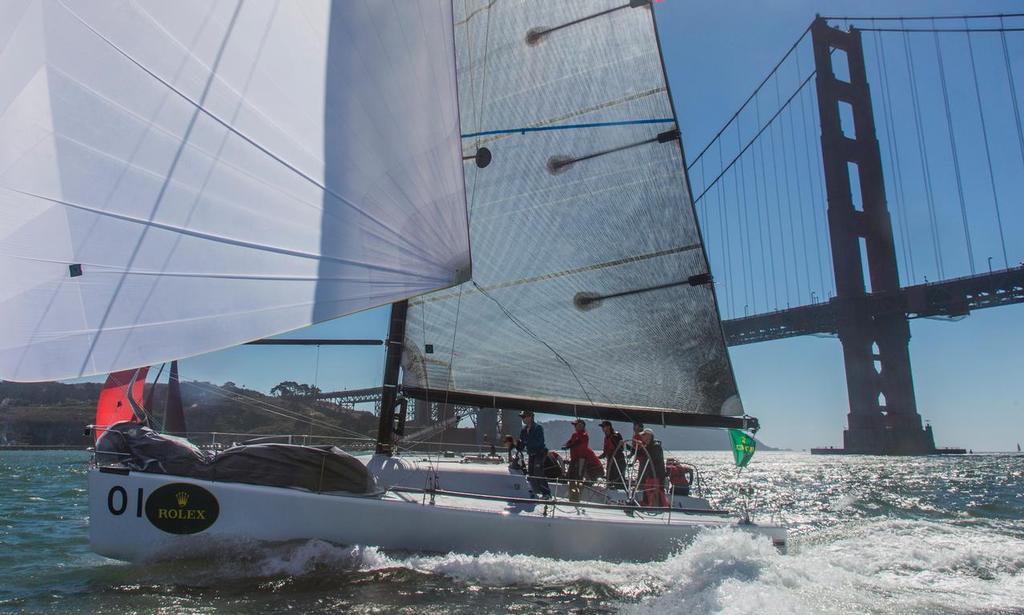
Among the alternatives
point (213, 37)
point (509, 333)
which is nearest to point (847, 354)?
point (509, 333)

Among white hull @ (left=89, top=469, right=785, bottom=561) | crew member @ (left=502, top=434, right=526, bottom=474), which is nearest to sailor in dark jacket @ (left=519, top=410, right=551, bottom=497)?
crew member @ (left=502, top=434, right=526, bottom=474)

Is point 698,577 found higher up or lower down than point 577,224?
lower down

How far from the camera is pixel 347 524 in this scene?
5.81 meters

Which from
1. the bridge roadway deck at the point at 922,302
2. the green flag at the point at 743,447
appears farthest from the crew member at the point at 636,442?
the bridge roadway deck at the point at 922,302

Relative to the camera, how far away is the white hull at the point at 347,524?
563 centimetres

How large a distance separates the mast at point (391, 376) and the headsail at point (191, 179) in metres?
1.61

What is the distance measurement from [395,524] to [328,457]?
78 centimetres

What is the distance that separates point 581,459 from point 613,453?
35cm

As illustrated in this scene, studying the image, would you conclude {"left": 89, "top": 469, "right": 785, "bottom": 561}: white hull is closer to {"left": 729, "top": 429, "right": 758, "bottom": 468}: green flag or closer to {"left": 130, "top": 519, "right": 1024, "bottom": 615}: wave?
{"left": 130, "top": 519, "right": 1024, "bottom": 615}: wave

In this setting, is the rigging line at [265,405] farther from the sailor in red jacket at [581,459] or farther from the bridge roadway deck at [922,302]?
the bridge roadway deck at [922,302]

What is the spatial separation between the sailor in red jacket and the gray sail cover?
501mm

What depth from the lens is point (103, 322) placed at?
16.7 feet

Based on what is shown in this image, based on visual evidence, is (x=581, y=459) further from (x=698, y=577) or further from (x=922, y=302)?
(x=922, y=302)

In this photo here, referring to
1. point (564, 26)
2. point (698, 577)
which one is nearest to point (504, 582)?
→ point (698, 577)
